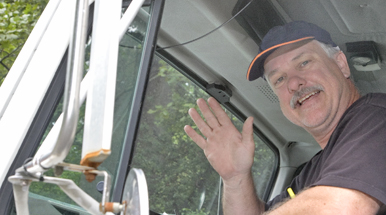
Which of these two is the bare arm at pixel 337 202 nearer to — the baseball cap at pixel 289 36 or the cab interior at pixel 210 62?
the cab interior at pixel 210 62

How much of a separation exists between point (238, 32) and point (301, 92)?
19.2 inches

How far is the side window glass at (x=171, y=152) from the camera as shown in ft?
6.47

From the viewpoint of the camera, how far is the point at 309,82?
2.14 metres

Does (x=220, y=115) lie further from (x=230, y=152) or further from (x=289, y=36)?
(x=289, y=36)

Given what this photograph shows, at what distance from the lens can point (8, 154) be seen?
100 cm

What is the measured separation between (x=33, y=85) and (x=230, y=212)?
1.44 m

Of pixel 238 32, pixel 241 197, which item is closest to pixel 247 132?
pixel 241 197

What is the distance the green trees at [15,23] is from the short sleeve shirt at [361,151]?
1.09 metres

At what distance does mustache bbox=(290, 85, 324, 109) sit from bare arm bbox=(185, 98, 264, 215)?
0.91 ft

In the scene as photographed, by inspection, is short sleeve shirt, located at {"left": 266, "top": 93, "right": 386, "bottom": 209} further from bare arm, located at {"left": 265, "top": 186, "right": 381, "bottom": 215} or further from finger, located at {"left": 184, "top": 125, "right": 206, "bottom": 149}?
finger, located at {"left": 184, "top": 125, "right": 206, "bottom": 149}

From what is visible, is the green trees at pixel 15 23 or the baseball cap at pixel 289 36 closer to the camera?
the green trees at pixel 15 23

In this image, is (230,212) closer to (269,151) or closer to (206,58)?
(206,58)

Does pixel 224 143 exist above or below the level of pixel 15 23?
below

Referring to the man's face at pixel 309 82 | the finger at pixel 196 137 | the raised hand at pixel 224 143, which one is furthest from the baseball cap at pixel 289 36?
the finger at pixel 196 137
